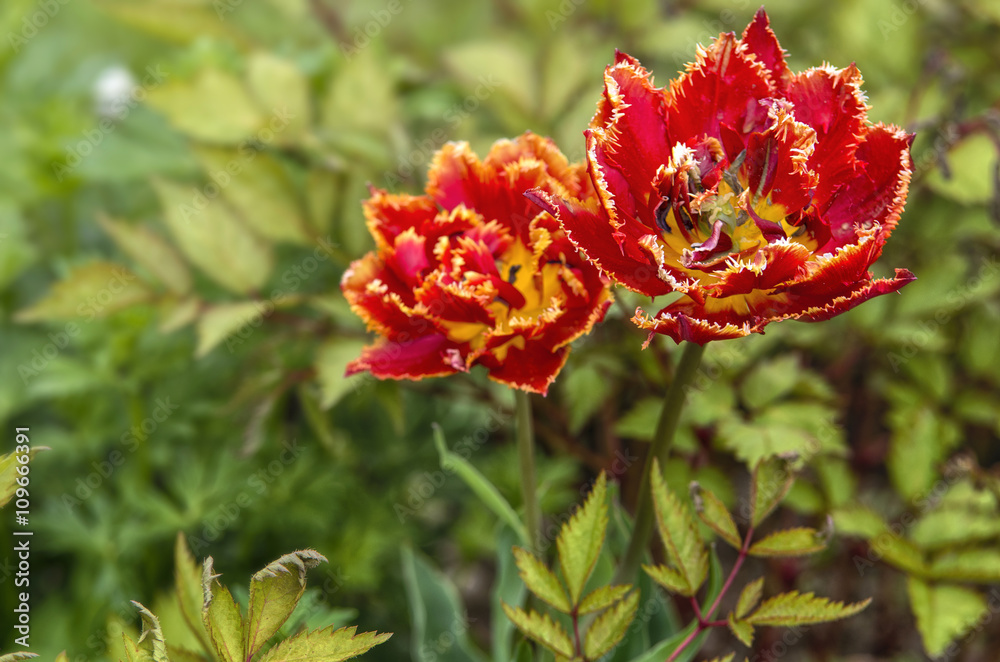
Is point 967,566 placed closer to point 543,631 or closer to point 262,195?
point 543,631

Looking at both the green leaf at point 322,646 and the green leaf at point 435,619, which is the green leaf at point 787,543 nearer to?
the green leaf at point 322,646

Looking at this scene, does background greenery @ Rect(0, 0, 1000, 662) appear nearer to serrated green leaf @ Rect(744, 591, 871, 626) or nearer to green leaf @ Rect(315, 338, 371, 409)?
green leaf @ Rect(315, 338, 371, 409)

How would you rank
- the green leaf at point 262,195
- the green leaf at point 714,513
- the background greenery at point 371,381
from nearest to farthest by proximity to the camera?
the green leaf at point 714,513 → the background greenery at point 371,381 → the green leaf at point 262,195

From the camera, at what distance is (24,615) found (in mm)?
1198

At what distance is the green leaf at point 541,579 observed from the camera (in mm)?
622

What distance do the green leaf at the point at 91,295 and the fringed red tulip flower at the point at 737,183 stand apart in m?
0.68

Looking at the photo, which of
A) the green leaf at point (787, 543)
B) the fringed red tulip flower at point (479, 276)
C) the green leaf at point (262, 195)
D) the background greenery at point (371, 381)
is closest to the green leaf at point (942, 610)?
the background greenery at point (371, 381)

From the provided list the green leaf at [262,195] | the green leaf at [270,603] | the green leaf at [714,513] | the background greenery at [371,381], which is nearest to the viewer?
the green leaf at [270,603]

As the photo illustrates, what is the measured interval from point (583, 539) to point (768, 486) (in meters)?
0.15

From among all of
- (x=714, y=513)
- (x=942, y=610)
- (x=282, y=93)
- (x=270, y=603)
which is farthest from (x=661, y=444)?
(x=282, y=93)

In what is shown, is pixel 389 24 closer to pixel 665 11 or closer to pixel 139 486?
pixel 665 11

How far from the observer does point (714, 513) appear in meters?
0.66

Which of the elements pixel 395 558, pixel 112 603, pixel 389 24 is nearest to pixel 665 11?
pixel 389 24

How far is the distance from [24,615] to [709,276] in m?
1.10
